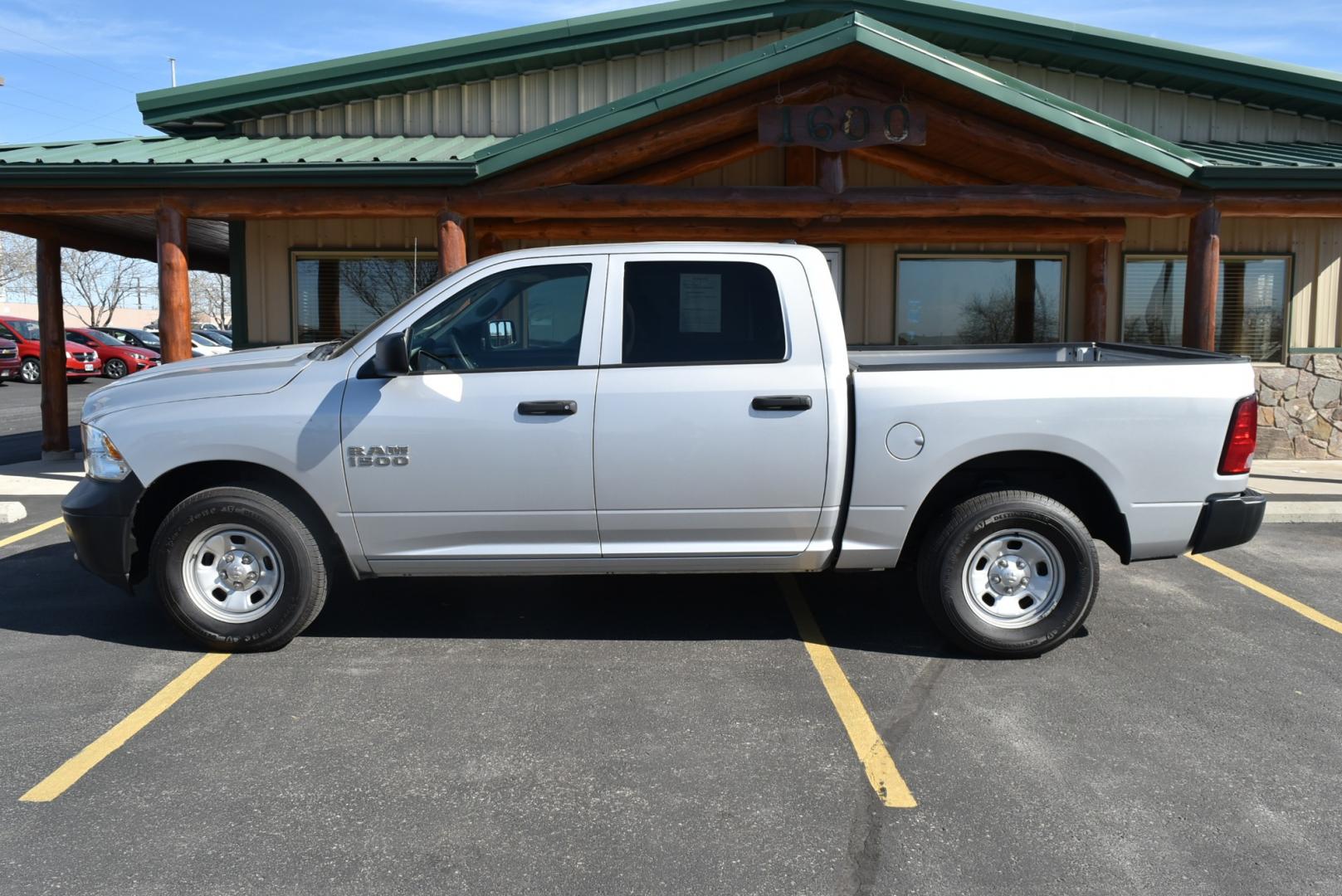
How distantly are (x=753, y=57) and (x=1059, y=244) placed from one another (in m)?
5.01

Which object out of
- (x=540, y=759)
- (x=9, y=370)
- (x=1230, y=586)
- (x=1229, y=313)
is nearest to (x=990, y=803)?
(x=540, y=759)

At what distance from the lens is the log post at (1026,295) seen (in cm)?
1228

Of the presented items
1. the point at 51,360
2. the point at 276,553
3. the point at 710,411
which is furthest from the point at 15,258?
the point at 710,411

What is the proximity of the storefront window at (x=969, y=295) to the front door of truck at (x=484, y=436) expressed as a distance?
7.92m

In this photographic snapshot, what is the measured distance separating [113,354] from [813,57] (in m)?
24.2

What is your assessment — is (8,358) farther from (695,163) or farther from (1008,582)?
(1008,582)

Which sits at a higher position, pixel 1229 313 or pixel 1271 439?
pixel 1229 313

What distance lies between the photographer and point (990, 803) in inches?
141

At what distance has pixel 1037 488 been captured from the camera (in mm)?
5250

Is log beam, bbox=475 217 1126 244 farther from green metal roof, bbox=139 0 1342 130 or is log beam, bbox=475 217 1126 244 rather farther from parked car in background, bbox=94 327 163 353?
parked car in background, bbox=94 327 163 353

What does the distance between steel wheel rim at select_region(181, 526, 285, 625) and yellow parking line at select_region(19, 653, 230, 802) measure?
263mm

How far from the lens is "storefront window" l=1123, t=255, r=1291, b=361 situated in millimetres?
12352

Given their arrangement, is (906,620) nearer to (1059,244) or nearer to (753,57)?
(753,57)

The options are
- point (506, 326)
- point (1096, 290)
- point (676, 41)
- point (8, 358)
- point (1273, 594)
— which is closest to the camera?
point (506, 326)
